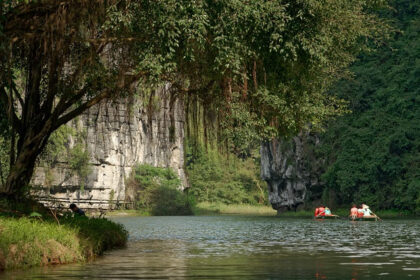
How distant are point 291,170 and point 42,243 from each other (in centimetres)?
7707

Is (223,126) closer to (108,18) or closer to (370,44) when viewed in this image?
(108,18)

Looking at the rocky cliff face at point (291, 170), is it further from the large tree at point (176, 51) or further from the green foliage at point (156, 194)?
the large tree at point (176, 51)

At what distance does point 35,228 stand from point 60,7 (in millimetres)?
5688

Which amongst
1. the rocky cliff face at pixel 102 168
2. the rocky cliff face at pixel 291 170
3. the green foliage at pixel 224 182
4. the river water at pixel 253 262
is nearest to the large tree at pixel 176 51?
the river water at pixel 253 262

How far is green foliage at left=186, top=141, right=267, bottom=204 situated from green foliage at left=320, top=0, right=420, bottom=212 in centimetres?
6164

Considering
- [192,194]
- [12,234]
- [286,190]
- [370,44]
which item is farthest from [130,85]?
[192,194]

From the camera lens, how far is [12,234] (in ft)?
71.9

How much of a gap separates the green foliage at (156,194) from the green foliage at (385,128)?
1462 inches

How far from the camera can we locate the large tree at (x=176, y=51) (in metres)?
22.5

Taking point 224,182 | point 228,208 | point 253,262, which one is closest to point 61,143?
point 228,208

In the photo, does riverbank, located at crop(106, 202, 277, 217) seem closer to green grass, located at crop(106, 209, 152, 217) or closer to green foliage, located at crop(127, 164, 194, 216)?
green foliage, located at crop(127, 164, 194, 216)

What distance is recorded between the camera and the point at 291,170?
9850 centimetres

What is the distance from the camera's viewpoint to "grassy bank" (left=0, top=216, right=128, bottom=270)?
21562 mm

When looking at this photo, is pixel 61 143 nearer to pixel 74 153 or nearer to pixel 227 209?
pixel 74 153
